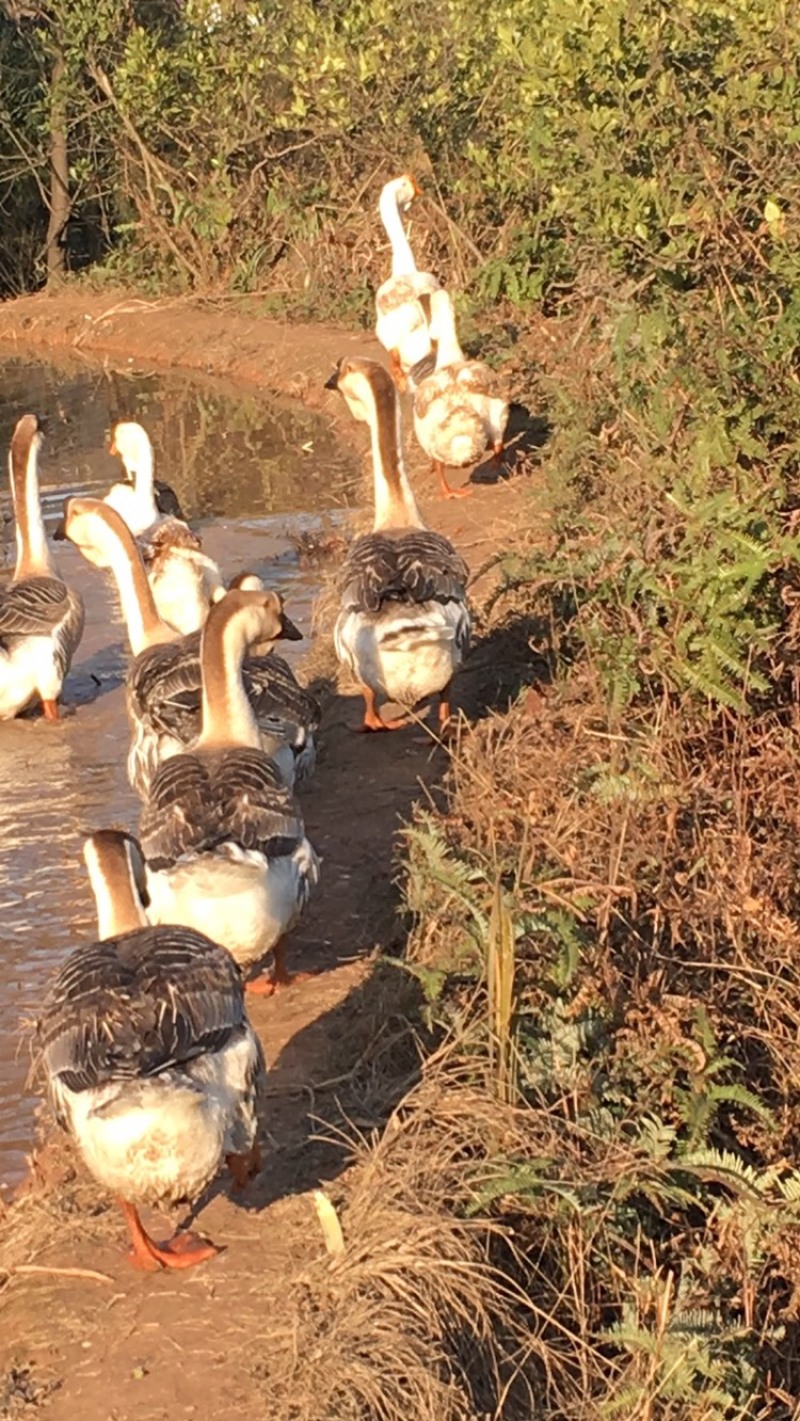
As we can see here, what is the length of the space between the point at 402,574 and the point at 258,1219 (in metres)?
3.52

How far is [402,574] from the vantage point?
27.8 feet

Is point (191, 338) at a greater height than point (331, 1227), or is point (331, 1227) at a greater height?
point (331, 1227)

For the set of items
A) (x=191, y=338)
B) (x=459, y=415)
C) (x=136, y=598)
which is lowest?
(x=191, y=338)

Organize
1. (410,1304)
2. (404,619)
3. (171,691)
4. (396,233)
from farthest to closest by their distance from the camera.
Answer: (396,233)
(404,619)
(171,691)
(410,1304)

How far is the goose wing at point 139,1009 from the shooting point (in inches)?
197

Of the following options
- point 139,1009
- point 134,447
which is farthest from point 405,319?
point 139,1009

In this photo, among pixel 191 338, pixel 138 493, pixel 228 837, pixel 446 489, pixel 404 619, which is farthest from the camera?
pixel 191 338

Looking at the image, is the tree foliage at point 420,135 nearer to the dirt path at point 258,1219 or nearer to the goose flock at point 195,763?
the goose flock at point 195,763

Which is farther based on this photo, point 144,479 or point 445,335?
point 445,335

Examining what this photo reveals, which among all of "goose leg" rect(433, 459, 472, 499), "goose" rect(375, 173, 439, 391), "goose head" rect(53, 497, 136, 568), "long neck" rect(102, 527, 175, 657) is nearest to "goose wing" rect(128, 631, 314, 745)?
"long neck" rect(102, 527, 175, 657)

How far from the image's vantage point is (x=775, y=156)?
8.59m

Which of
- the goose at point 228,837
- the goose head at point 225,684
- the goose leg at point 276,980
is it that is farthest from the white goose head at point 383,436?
the goose leg at point 276,980

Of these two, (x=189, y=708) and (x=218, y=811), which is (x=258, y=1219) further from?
(x=189, y=708)

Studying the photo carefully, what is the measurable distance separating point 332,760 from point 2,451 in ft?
29.2
